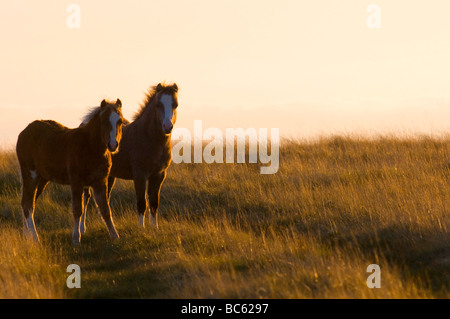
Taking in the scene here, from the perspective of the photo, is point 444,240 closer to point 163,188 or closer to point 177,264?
point 177,264

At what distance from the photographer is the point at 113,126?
9.23 m

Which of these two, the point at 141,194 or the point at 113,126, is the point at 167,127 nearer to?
the point at 113,126

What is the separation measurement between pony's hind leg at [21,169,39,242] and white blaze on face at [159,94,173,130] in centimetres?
257

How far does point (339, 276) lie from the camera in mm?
6855

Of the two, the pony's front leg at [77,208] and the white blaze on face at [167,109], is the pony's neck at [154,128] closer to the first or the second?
the white blaze on face at [167,109]

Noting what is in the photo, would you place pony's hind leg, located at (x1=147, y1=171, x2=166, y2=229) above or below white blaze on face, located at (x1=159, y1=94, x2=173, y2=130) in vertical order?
below

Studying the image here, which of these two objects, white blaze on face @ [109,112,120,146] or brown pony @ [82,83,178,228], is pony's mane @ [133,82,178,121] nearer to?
brown pony @ [82,83,178,228]

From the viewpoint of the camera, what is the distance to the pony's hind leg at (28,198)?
35.1 feet

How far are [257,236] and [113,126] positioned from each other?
3.00 meters

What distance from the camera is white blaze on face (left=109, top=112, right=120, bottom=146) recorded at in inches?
359

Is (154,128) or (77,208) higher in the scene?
(154,128)

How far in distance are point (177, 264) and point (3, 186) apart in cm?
769

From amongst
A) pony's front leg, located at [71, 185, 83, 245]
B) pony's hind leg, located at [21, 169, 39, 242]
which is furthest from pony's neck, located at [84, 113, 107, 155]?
pony's hind leg, located at [21, 169, 39, 242]

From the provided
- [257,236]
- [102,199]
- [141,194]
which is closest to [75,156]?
[102,199]
